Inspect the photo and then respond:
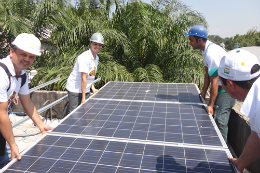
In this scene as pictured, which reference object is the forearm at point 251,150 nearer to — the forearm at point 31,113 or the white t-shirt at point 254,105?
→ the white t-shirt at point 254,105

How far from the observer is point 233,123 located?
14.7 ft

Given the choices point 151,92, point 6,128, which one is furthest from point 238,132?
point 6,128

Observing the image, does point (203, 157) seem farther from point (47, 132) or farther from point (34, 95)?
point (34, 95)

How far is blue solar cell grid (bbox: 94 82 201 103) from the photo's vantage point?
4.02 m

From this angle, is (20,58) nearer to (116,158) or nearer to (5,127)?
(5,127)

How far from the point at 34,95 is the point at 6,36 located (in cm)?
275

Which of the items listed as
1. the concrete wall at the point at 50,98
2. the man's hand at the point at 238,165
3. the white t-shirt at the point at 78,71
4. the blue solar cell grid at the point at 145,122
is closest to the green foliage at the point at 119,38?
the concrete wall at the point at 50,98

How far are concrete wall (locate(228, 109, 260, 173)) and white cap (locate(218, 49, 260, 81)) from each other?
8.59 ft

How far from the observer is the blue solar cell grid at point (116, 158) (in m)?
1.91

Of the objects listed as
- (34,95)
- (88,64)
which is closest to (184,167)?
(88,64)

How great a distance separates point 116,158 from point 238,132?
3208 mm

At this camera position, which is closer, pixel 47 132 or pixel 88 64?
pixel 47 132

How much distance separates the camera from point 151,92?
4445mm

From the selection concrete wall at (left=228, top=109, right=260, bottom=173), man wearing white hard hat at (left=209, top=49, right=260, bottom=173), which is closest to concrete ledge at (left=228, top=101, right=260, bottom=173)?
concrete wall at (left=228, top=109, right=260, bottom=173)
